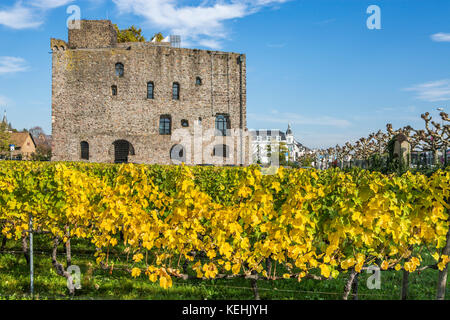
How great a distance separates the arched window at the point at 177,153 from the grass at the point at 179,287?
86.1 ft

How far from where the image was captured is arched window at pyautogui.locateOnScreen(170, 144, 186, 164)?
1344 inches

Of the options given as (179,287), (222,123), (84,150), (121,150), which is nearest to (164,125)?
(121,150)

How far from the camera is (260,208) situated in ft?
15.5

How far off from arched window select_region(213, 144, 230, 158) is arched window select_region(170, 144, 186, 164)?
10.1 ft

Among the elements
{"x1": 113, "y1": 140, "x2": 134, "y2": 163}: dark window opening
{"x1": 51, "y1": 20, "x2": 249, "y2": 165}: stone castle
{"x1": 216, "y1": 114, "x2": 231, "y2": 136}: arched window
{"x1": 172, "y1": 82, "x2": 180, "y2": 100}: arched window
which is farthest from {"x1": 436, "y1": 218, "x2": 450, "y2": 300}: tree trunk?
{"x1": 113, "y1": 140, "x2": 134, "y2": 163}: dark window opening

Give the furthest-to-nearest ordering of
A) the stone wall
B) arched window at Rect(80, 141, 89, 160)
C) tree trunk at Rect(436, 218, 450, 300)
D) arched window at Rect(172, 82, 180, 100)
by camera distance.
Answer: arched window at Rect(172, 82, 180, 100) < the stone wall < arched window at Rect(80, 141, 89, 160) < tree trunk at Rect(436, 218, 450, 300)

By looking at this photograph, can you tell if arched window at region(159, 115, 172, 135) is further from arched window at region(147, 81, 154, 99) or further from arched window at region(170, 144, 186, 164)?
arched window at region(147, 81, 154, 99)

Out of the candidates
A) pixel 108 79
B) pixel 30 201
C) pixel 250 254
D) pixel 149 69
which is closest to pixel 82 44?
pixel 108 79

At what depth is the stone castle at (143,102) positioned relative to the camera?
33219mm

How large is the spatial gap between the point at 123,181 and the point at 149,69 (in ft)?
98.6

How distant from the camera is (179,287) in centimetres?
666

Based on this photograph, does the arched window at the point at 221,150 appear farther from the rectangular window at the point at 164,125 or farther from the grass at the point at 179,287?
the grass at the point at 179,287

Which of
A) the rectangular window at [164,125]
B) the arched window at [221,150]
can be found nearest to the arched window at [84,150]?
Result: the rectangular window at [164,125]

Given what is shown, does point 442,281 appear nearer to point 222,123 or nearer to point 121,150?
point 222,123
